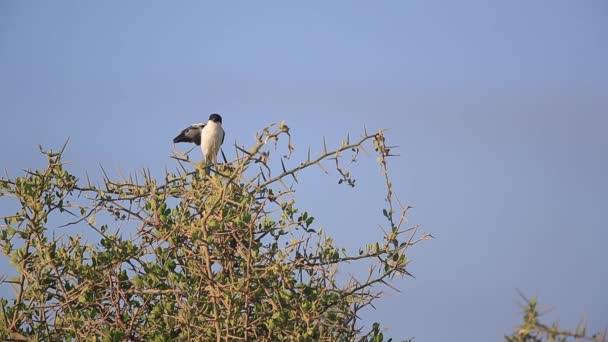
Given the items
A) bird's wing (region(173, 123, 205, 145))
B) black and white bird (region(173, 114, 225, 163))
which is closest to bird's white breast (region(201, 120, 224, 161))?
black and white bird (region(173, 114, 225, 163))

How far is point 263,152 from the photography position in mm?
4500

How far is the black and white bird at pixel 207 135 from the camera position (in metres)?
10.0

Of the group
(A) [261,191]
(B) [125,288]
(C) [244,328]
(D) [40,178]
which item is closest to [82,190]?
(D) [40,178]

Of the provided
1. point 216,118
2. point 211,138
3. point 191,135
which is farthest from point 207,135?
point 216,118

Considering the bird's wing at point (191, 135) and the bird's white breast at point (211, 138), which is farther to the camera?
the bird's wing at point (191, 135)

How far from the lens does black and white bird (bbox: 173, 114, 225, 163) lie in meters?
10.0

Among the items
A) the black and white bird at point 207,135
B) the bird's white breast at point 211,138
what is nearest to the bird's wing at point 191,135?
the black and white bird at point 207,135

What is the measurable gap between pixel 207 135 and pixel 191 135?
1.06 feet

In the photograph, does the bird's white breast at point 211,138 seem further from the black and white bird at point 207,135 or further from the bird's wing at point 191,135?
the bird's wing at point 191,135

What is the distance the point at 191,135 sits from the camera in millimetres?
10391

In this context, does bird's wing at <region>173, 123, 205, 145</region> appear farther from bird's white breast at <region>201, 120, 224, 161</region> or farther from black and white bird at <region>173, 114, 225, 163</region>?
bird's white breast at <region>201, 120, 224, 161</region>

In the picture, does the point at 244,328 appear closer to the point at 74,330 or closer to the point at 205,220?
the point at 205,220

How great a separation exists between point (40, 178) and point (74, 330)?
3.19 feet

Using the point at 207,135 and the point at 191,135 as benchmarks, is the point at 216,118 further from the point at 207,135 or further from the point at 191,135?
the point at 207,135
